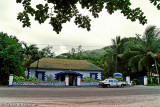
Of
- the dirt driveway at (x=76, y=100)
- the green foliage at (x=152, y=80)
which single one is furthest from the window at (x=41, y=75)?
the green foliage at (x=152, y=80)

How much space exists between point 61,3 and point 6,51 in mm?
22126

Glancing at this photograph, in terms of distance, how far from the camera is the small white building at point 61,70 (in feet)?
77.5

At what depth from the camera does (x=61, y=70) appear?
25000 mm

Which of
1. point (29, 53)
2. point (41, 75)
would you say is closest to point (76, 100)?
point (41, 75)

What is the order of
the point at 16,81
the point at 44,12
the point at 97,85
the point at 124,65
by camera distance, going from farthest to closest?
the point at 124,65, the point at 97,85, the point at 16,81, the point at 44,12

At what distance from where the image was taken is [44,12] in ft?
8.09

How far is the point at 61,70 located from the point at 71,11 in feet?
74.5

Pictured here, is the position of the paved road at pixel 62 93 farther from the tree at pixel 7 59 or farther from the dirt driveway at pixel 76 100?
the tree at pixel 7 59

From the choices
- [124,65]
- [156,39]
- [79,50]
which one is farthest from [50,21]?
[79,50]

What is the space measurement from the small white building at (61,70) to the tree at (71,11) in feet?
68.1

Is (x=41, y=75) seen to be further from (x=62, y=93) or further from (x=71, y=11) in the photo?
(x=71, y=11)

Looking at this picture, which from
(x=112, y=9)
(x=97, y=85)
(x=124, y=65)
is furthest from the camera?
(x=124, y=65)

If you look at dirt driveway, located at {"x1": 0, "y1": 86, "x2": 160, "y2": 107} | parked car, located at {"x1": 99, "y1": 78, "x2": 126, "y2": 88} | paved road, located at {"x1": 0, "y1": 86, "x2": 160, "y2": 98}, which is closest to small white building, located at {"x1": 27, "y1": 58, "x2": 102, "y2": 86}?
parked car, located at {"x1": 99, "y1": 78, "x2": 126, "y2": 88}

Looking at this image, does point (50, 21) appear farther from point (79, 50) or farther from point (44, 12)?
point (79, 50)
